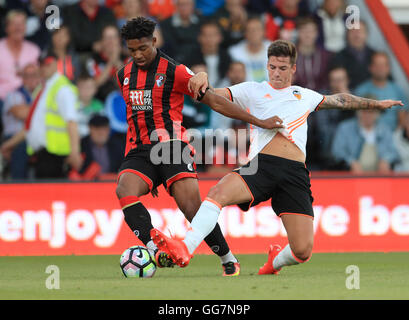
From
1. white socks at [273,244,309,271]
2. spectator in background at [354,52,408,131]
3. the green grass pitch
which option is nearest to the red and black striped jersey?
the green grass pitch

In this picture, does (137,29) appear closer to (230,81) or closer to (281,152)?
(281,152)

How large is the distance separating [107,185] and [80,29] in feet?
9.55

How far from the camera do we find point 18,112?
12.3 m

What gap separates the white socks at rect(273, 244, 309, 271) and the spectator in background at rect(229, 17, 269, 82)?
17.3 feet

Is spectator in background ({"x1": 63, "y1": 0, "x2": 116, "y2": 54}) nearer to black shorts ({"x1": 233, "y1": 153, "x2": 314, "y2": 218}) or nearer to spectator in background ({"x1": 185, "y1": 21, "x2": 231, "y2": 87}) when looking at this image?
spectator in background ({"x1": 185, "y1": 21, "x2": 231, "y2": 87})

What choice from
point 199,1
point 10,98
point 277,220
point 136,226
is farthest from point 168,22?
point 136,226

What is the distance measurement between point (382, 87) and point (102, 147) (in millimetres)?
4336

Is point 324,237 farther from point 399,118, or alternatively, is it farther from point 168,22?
point 168,22

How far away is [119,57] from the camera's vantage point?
499 inches

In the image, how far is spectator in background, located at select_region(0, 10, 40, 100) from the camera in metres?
12.5

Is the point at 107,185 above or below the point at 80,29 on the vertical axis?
below

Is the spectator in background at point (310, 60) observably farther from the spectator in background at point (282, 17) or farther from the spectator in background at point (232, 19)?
the spectator in background at point (232, 19)

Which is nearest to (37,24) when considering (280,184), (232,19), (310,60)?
(232,19)

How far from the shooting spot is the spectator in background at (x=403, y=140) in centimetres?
1272
